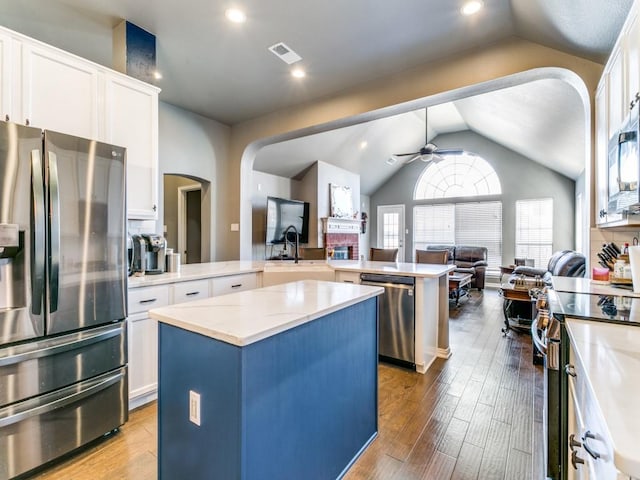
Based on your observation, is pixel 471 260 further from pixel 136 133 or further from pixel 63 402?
pixel 63 402

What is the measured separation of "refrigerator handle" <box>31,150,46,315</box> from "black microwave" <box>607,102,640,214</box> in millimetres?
2823

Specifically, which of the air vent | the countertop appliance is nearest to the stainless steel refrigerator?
the air vent

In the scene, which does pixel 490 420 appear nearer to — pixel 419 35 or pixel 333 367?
pixel 333 367

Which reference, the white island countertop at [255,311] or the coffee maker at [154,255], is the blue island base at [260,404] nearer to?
the white island countertop at [255,311]

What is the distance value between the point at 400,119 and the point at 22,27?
6.58 m

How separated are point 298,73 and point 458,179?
698 cm

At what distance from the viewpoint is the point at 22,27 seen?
258cm

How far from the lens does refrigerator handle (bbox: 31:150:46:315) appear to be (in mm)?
1644

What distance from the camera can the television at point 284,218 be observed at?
19.9 ft

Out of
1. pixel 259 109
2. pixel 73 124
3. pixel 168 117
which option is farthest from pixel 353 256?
pixel 73 124

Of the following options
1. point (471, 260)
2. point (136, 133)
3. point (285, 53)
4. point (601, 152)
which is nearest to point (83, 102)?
point (136, 133)

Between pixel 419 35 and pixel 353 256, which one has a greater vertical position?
pixel 419 35

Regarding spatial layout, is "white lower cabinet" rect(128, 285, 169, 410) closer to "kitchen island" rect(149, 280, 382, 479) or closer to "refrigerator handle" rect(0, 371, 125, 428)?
"refrigerator handle" rect(0, 371, 125, 428)

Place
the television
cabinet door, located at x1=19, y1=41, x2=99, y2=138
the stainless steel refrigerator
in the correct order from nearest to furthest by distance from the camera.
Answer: the stainless steel refrigerator → cabinet door, located at x1=19, y1=41, x2=99, y2=138 → the television
